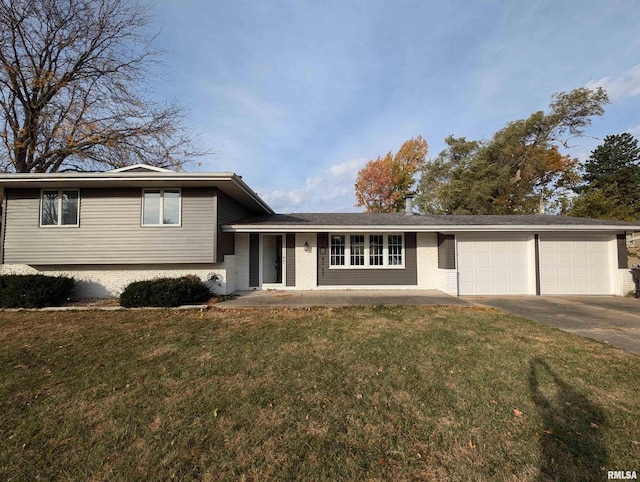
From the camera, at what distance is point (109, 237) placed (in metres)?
8.91

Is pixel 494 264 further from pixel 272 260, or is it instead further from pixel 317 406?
pixel 317 406

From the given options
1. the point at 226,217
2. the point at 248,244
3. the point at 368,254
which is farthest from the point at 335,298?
the point at 226,217

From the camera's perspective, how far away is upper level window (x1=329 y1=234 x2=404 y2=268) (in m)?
10.8

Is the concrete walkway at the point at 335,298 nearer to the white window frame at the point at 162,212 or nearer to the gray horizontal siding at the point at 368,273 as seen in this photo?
the gray horizontal siding at the point at 368,273

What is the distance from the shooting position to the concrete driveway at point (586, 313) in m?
5.27

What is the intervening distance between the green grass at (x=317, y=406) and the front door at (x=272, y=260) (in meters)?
5.50

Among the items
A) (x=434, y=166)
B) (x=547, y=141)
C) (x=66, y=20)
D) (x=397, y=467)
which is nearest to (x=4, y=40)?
(x=66, y=20)

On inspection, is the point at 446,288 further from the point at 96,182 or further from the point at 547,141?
the point at 547,141

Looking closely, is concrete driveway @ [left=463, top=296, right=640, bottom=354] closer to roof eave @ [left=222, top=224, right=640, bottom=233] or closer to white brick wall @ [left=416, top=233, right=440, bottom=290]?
white brick wall @ [left=416, top=233, right=440, bottom=290]

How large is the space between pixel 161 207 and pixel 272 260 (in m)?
4.57

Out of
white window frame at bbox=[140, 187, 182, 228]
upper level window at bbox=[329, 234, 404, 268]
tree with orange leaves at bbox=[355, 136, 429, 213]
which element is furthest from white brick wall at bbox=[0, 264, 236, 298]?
tree with orange leaves at bbox=[355, 136, 429, 213]

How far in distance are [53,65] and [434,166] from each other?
26.6 meters

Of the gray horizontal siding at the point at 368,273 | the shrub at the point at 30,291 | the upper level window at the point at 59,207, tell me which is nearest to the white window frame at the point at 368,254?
the gray horizontal siding at the point at 368,273

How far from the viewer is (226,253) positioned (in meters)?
9.94
